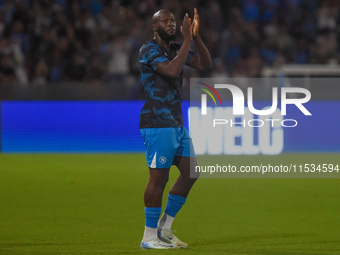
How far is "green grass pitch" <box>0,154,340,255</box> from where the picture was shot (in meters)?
5.02

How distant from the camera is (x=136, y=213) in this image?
6.61m

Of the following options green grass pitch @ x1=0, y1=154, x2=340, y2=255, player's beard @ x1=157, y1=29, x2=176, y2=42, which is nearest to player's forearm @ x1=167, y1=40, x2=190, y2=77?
player's beard @ x1=157, y1=29, x2=176, y2=42

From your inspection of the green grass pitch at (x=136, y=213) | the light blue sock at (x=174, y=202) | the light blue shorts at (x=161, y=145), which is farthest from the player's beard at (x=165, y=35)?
the green grass pitch at (x=136, y=213)

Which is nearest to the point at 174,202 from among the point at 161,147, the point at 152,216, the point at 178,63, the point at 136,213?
the point at 152,216

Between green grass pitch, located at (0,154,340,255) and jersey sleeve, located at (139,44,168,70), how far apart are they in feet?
5.01

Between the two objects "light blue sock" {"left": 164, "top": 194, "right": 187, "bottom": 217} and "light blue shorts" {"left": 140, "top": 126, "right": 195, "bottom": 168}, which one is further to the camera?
"light blue sock" {"left": 164, "top": 194, "right": 187, "bottom": 217}

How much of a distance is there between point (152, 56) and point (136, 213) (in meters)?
2.53

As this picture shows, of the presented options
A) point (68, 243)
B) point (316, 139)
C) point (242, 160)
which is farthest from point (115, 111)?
point (68, 243)

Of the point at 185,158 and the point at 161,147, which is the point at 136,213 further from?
the point at 161,147

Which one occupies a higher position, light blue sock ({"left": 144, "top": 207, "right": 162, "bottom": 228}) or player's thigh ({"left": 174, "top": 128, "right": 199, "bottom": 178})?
player's thigh ({"left": 174, "top": 128, "right": 199, "bottom": 178})

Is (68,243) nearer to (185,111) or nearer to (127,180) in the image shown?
(127,180)

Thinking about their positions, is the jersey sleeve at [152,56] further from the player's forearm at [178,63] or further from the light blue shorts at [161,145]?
the light blue shorts at [161,145]

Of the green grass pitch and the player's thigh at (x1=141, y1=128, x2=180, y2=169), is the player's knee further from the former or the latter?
the green grass pitch

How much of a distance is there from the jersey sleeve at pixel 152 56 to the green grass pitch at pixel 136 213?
5.01ft
